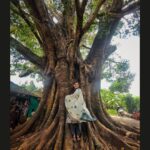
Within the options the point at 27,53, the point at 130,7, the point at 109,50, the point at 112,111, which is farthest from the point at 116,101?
the point at 27,53

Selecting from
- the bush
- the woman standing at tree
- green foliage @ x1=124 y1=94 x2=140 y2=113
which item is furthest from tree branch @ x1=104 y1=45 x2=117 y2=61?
the woman standing at tree

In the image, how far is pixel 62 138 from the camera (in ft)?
29.0

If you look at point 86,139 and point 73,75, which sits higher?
point 73,75

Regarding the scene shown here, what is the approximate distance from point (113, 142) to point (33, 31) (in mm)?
3714

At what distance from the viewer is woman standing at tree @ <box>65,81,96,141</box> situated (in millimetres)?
8789

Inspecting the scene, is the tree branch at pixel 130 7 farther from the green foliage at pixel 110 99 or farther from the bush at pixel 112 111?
the bush at pixel 112 111

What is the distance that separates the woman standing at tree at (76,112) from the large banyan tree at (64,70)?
161 mm

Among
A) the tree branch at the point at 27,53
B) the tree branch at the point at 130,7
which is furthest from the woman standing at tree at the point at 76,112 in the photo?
the tree branch at the point at 130,7

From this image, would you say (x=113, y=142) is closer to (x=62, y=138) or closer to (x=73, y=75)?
(x=62, y=138)

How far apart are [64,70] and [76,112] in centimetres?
132

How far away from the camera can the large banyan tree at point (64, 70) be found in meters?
8.97

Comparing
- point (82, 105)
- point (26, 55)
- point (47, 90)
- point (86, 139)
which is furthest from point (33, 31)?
point (86, 139)

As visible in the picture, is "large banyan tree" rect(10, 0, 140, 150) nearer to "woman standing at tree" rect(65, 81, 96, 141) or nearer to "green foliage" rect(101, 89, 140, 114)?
"woman standing at tree" rect(65, 81, 96, 141)

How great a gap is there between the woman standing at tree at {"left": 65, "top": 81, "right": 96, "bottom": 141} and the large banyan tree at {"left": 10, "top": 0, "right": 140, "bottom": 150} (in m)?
0.16
